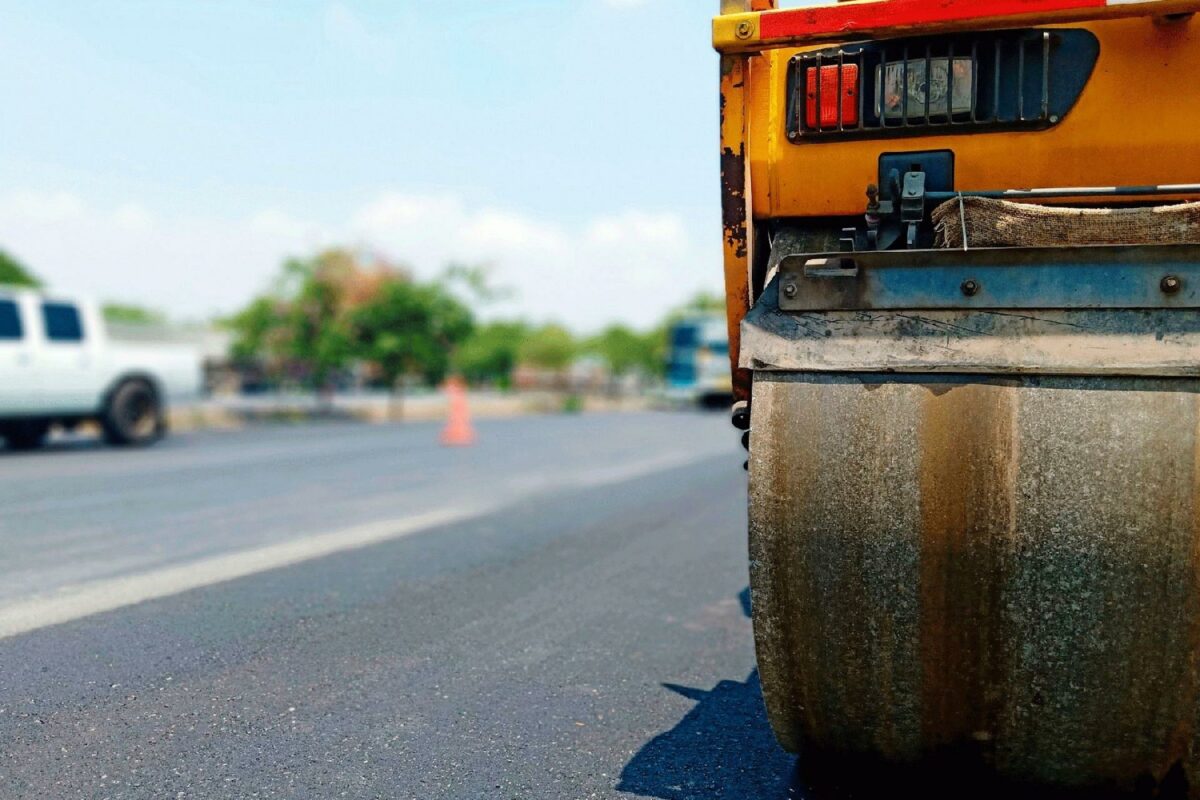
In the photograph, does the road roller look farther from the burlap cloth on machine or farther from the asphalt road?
the asphalt road

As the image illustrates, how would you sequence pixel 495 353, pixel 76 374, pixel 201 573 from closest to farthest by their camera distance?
1. pixel 201 573
2. pixel 76 374
3. pixel 495 353

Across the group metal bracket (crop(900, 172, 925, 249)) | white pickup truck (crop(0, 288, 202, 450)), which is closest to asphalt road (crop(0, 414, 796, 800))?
metal bracket (crop(900, 172, 925, 249))

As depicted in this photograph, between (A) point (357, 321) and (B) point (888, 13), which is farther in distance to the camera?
(A) point (357, 321)

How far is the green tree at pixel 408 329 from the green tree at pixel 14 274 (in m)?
45.9

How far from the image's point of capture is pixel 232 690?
3410mm

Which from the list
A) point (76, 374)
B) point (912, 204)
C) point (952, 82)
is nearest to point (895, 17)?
point (952, 82)

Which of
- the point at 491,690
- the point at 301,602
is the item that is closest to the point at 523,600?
the point at 301,602

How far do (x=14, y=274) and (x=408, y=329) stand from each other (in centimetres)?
4771

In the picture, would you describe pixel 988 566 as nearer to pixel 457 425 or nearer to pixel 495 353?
pixel 457 425

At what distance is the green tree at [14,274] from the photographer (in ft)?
202

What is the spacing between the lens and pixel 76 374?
43.2 ft

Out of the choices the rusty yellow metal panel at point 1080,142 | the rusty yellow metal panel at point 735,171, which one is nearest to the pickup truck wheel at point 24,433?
the rusty yellow metal panel at point 735,171

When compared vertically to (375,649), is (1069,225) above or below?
above

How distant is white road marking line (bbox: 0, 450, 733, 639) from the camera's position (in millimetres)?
4344
